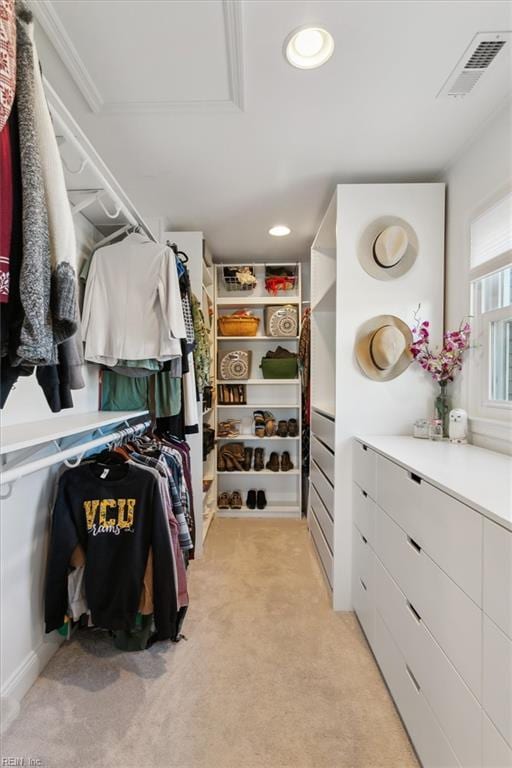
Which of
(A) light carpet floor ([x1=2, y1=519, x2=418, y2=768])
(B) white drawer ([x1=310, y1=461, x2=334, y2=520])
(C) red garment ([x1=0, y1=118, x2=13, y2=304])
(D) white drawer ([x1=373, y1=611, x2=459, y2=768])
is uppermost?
(C) red garment ([x1=0, y1=118, x2=13, y2=304])

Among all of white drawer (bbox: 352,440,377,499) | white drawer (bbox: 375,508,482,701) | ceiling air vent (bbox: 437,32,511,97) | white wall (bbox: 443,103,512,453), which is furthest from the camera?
white drawer (bbox: 352,440,377,499)

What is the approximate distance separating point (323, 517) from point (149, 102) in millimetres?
2436

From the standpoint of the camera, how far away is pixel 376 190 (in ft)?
6.32

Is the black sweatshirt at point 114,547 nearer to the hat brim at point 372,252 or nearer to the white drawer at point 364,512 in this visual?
the white drawer at point 364,512

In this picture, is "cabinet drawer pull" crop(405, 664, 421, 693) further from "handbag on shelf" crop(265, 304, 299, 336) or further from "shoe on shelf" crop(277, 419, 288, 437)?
"handbag on shelf" crop(265, 304, 299, 336)

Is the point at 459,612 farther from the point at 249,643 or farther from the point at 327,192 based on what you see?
the point at 327,192

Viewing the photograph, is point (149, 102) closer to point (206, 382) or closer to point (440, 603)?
point (206, 382)

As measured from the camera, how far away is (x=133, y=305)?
69.5 inches

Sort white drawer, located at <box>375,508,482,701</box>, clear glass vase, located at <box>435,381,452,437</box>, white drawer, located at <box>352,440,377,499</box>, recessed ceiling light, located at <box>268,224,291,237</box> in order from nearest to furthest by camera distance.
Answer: white drawer, located at <box>375,508,482,701</box> → white drawer, located at <box>352,440,377,499</box> → clear glass vase, located at <box>435,381,452,437</box> → recessed ceiling light, located at <box>268,224,291,237</box>

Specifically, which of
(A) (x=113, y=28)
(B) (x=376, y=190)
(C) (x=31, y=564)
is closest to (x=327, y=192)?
(B) (x=376, y=190)

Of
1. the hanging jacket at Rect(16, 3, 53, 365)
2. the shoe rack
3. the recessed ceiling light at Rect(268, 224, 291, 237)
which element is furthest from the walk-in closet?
the shoe rack

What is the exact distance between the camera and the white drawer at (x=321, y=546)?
208cm

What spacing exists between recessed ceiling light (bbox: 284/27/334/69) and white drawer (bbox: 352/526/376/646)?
6.71 feet

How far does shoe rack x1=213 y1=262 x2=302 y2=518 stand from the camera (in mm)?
3326
